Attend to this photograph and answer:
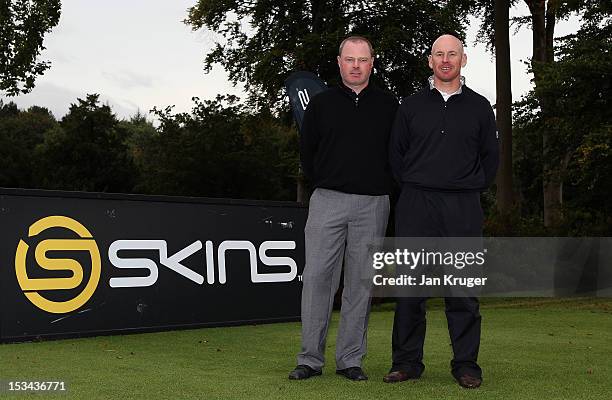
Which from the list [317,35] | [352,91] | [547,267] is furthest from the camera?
[317,35]

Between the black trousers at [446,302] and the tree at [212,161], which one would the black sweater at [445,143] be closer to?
the black trousers at [446,302]

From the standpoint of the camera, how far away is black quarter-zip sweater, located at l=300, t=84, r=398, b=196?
212 inches

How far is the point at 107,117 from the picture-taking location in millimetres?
63500

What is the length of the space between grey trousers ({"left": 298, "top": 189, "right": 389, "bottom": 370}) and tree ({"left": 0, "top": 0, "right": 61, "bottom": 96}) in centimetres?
2878

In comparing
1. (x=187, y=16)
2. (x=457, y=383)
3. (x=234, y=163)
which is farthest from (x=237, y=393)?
(x=234, y=163)

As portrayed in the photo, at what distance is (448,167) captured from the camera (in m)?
5.11

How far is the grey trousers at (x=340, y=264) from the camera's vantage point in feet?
17.8

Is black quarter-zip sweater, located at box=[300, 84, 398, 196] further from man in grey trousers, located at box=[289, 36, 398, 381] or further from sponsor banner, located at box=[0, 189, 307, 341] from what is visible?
sponsor banner, located at box=[0, 189, 307, 341]

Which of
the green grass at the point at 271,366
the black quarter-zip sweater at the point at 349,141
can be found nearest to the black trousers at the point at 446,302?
the green grass at the point at 271,366

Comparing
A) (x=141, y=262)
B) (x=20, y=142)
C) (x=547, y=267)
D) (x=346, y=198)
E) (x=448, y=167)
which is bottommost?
(x=547, y=267)

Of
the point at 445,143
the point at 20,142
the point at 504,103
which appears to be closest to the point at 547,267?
the point at 504,103

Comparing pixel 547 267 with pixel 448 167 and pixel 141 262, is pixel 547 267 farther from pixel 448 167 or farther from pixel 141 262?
pixel 448 167

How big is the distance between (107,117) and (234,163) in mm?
12223

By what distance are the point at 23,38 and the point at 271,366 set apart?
94.3 feet
